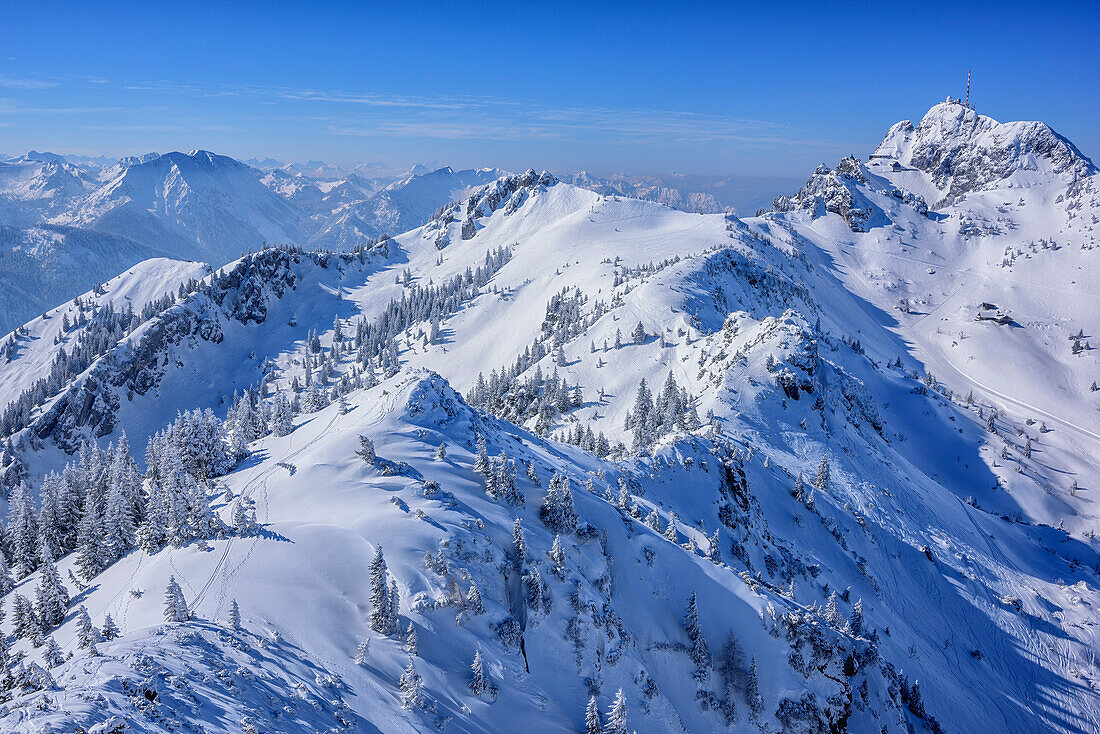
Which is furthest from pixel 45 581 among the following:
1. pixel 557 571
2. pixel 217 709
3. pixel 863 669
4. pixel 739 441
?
pixel 739 441

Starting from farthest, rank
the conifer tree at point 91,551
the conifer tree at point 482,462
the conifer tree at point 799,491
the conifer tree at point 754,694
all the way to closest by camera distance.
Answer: the conifer tree at point 799,491 → the conifer tree at point 482,462 → the conifer tree at point 91,551 → the conifer tree at point 754,694

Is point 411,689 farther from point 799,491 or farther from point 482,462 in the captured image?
point 799,491

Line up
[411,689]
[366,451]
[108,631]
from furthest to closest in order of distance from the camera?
[366,451] < [108,631] < [411,689]

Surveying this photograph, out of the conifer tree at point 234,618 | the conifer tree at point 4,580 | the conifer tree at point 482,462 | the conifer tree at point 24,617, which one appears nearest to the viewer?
the conifer tree at point 234,618

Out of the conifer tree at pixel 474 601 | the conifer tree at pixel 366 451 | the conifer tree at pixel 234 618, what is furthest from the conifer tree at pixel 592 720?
the conifer tree at pixel 366 451

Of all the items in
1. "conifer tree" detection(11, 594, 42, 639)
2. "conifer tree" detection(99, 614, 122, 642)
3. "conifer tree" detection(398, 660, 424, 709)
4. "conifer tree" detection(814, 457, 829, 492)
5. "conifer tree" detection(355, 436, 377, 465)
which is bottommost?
"conifer tree" detection(814, 457, 829, 492)

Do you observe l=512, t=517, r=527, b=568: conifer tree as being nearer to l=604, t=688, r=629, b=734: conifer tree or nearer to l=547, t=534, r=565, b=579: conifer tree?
l=547, t=534, r=565, b=579: conifer tree

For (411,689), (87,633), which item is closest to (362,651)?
(411,689)

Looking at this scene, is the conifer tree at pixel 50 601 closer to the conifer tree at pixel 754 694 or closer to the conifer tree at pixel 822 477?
the conifer tree at pixel 754 694

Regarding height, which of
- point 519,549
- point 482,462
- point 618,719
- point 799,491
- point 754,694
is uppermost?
point 482,462

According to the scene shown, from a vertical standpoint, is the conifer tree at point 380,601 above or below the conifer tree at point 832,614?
above

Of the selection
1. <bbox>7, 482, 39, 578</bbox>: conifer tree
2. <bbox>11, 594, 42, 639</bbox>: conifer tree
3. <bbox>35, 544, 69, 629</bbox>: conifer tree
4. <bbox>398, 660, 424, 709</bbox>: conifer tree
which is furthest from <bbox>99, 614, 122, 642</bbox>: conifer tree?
<bbox>7, 482, 39, 578</bbox>: conifer tree
